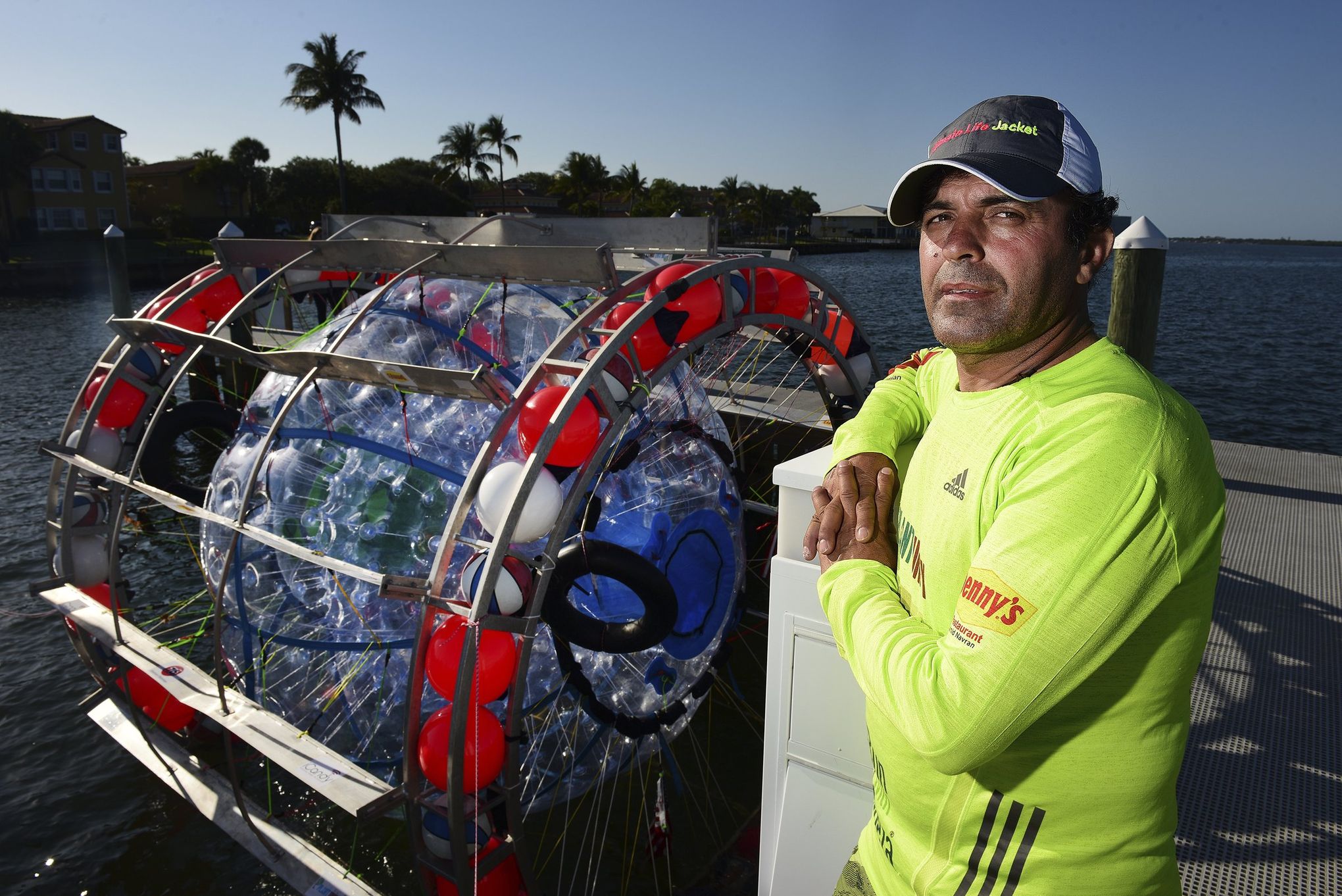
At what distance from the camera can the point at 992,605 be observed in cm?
152

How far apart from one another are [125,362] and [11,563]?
708 cm

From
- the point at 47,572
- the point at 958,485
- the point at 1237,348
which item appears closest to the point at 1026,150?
the point at 958,485

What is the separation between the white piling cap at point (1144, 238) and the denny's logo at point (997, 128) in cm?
734

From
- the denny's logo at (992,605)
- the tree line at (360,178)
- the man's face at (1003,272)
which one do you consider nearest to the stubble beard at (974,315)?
the man's face at (1003,272)

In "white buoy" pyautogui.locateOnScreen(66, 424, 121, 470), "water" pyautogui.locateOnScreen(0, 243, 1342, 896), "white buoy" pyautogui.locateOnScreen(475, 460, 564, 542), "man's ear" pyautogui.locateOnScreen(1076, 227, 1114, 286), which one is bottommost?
"water" pyautogui.locateOnScreen(0, 243, 1342, 896)

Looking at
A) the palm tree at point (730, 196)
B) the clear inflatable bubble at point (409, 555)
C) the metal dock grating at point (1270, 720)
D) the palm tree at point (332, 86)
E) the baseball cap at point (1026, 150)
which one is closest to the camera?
the baseball cap at point (1026, 150)

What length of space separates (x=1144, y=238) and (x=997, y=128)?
A: 755cm

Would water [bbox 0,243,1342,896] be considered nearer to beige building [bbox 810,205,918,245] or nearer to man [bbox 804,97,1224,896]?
man [bbox 804,97,1224,896]

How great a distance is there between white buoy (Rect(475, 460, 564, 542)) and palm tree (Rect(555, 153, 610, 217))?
62.7 m

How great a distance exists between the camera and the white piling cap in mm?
8109

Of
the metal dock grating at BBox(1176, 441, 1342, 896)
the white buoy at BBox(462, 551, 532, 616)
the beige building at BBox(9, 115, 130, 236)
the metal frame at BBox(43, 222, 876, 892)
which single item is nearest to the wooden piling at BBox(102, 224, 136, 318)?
the metal frame at BBox(43, 222, 876, 892)

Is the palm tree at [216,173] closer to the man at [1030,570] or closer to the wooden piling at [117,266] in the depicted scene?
the wooden piling at [117,266]

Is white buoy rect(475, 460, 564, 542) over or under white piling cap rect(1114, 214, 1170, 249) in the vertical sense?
under

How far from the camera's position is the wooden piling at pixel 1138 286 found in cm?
812
